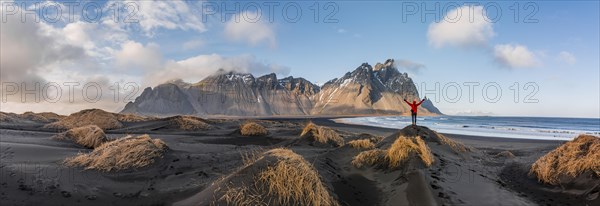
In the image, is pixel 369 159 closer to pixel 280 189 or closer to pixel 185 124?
pixel 280 189

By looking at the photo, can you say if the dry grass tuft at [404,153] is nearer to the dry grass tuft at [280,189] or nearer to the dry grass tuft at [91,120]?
the dry grass tuft at [280,189]

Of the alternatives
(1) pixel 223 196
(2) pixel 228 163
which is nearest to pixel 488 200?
(1) pixel 223 196

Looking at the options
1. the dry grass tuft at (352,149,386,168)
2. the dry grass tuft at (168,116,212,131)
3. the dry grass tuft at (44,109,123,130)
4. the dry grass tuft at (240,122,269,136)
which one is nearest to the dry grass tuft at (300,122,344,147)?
the dry grass tuft at (240,122,269,136)

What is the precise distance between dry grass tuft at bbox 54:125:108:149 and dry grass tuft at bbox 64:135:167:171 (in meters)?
3.67

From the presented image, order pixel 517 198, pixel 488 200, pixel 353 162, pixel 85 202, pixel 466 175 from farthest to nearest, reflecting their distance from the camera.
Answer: pixel 353 162 → pixel 466 175 → pixel 517 198 → pixel 488 200 → pixel 85 202

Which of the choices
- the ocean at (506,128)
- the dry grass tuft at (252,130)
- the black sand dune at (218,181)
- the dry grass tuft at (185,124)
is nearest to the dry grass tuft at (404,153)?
the black sand dune at (218,181)

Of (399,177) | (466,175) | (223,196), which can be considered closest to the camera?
(223,196)

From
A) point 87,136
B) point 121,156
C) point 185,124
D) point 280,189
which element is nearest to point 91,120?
point 185,124

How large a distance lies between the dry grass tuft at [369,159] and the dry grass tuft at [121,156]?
5.79 m

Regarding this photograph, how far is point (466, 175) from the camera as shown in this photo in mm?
9984

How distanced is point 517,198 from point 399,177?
2.54 meters

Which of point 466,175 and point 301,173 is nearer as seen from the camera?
point 301,173

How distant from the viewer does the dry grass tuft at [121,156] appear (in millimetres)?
9664

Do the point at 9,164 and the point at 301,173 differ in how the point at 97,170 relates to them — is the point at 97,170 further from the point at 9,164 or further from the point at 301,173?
the point at 301,173
